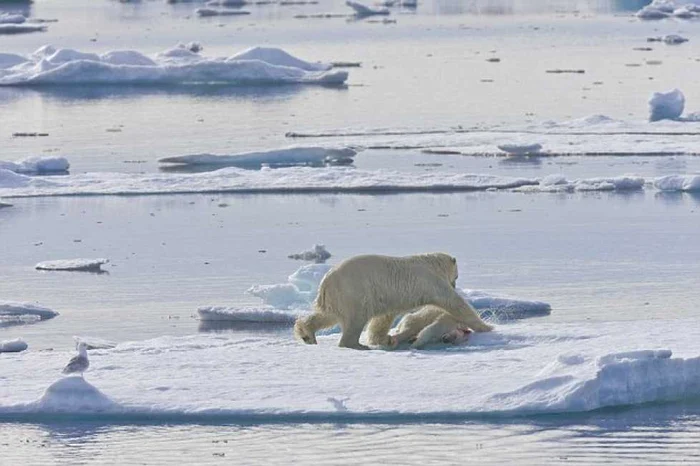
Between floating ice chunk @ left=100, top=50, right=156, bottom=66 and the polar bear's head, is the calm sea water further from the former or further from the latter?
the polar bear's head

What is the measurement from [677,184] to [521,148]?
3524 millimetres

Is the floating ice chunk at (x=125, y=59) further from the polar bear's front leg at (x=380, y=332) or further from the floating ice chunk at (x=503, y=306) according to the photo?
the polar bear's front leg at (x=380, y=332)

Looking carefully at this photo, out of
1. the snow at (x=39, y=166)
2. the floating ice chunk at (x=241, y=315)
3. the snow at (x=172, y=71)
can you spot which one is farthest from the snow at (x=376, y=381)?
the snow at (x=172, y=71)

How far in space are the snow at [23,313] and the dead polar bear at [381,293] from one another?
3.18 meters

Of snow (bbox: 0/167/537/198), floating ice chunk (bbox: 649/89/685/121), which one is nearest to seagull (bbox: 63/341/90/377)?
snow (bbox: 0/167/537/198)

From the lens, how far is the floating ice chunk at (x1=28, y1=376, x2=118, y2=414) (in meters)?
8.19

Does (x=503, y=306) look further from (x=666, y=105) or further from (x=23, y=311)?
(x=666, y=105)

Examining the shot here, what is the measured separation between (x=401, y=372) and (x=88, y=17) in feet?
174

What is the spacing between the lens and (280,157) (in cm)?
2077

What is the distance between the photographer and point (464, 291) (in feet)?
37.2

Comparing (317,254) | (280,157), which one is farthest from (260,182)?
(317,254)

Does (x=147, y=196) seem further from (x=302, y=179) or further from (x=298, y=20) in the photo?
(x=298, y=20)

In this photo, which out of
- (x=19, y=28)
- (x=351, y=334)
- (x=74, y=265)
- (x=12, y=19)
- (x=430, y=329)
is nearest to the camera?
(x=351, y=334)

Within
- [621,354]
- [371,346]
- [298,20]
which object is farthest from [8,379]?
[298,20]
